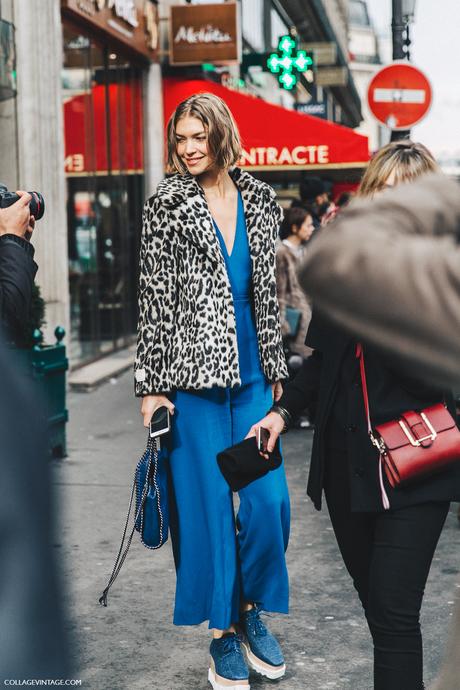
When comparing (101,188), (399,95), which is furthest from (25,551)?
(101,188)

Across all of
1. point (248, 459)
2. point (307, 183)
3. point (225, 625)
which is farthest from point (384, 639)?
point (307, 183)

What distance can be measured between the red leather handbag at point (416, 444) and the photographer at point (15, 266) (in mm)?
1060

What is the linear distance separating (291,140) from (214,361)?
33.3 ft

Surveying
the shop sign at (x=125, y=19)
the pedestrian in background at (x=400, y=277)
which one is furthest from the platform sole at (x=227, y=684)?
the shop sign at (x=125, y=19)

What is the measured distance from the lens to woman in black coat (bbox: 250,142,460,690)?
3014mm

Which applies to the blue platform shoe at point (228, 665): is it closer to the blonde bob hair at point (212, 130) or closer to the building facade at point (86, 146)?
the blonde bob hair at point (212, 130)

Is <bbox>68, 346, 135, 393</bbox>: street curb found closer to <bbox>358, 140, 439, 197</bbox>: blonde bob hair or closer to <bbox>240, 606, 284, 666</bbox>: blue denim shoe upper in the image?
<bbox>240, 606, 284, 666</bbox>: blue denim shoe upper

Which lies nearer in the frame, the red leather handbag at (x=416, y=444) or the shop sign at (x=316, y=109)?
the red leather handbag at (x=416, y=444)

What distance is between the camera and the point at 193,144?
396cm

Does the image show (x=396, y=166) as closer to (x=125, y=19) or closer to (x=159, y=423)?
(x=159, y=423)

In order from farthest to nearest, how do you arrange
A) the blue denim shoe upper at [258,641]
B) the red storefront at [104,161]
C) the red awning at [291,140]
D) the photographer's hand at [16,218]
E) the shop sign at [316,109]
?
the shop sign at [316,109] < the red awning at [291,140] < the red storefront at [104,161] < the blue denim shoe upper at [258,641] < the photographer's hand at [16,218]

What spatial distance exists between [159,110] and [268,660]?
12.3m

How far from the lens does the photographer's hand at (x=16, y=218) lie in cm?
296

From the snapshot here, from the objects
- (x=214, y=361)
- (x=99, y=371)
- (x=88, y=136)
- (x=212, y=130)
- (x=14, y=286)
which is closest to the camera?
(x=14, y=286)
